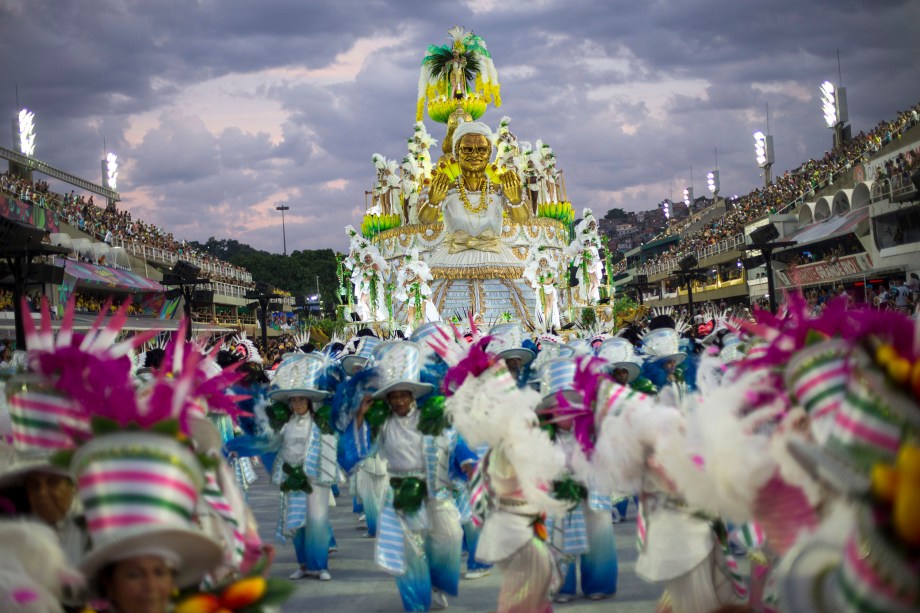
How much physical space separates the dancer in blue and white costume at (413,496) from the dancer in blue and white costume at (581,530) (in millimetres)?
848

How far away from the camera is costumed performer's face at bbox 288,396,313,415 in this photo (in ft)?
27.8

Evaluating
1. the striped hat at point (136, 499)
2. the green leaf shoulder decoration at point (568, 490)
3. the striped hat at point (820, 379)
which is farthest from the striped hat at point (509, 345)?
the striped hat at point (136, 499)

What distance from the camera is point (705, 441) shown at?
355 centimetres

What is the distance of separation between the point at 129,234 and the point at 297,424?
31454mm

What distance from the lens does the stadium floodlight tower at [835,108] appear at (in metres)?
42.0

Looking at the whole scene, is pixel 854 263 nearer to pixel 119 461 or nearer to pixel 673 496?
pixel 673 496

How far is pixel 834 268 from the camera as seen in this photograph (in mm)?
27891

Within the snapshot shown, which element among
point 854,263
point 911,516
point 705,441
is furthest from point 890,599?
point 854,263

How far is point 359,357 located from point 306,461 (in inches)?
84.4

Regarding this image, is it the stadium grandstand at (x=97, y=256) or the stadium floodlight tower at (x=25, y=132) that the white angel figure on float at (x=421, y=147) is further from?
the stadium floodlight tower at (x=25, y=132)

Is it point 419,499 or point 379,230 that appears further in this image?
point 379,230

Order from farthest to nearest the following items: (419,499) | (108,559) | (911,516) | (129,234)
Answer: (129,234)
(419,499)
(108,559)
(911,516)

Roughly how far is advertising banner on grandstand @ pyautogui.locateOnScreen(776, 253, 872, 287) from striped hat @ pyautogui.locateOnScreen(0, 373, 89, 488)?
2339 cm

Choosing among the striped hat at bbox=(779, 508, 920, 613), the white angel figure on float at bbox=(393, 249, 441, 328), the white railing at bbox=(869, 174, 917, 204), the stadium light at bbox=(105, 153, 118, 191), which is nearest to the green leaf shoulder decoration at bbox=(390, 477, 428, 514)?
the striped hat at bbox=(779, 508, 920, 613)
